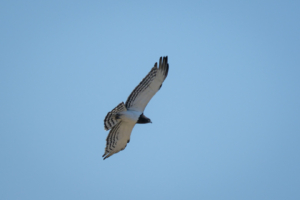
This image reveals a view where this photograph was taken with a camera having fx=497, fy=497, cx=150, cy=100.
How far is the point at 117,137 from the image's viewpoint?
16.9m

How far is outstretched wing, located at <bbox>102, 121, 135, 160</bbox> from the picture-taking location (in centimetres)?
1664

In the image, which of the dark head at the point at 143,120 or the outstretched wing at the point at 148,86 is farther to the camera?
the dark head at the point at 143,120

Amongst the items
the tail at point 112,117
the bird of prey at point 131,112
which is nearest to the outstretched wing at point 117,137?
the bird of prey at point 131,112

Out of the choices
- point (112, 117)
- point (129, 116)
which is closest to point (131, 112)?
point (129, 116)

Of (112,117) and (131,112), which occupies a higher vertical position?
(131,112)

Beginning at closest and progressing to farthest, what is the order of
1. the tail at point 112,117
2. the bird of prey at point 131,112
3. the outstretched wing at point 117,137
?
the tail at point 112,117, the bird of prey at point 131,112, the outstretched wing at point 117,137

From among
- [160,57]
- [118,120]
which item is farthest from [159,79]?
[118,120]

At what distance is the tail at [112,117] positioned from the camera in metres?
16.0

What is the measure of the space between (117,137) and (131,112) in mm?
1027

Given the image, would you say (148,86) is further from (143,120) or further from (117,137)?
(117,137)

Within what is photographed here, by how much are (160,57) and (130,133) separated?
281 centimetres

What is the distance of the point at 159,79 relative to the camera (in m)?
16.4

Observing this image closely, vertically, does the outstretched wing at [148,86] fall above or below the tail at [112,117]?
above

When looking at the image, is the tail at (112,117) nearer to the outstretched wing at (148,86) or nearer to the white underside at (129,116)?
the white underside at (129,116)
